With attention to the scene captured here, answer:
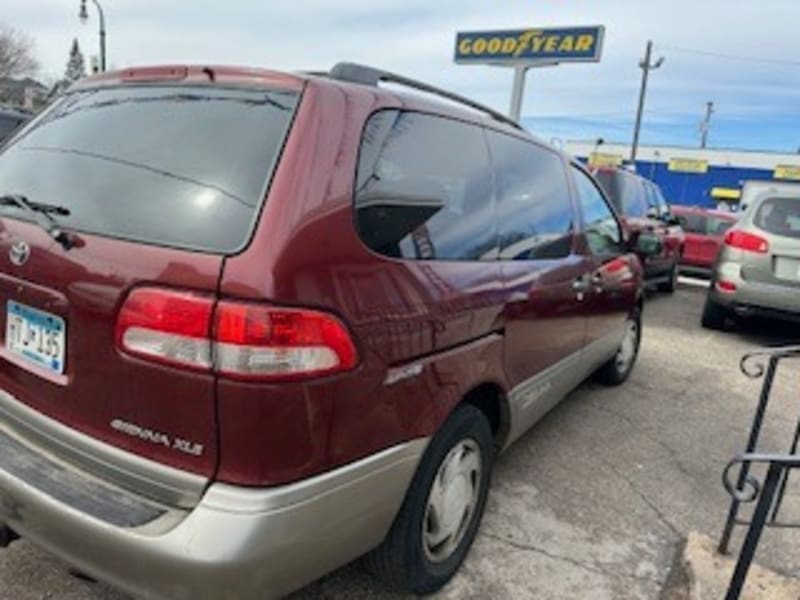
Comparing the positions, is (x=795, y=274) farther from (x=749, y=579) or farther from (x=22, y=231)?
(x=22, y=231)

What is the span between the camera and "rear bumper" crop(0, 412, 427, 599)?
5.86 feet

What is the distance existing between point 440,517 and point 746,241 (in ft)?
18.7

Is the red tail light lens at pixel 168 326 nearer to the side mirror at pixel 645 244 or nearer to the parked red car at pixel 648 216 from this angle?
the side mirror at pixel 645 244

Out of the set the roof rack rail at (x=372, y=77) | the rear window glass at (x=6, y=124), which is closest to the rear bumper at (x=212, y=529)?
the roof rack rail at (x=372, y=77)

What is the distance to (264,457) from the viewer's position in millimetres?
1809

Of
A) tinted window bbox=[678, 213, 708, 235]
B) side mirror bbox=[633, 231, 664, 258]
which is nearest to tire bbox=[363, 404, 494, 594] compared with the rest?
side mirror bbox=[633, 231, 664, 258]

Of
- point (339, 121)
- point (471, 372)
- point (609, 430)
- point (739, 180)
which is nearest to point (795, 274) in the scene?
point (609, 430)

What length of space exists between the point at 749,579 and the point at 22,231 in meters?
2.93

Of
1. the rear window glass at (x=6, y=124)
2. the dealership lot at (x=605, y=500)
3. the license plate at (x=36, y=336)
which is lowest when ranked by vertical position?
the dealership lot at (x=605, y=500)

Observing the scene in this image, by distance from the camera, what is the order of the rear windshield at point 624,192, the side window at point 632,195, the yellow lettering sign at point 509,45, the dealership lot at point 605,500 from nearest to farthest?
1. the dealership lot at point 605,500
2. the rear windshield at point 624,192
3. the side window at point 632,195
4. the yellow lettering sign at point 509,45

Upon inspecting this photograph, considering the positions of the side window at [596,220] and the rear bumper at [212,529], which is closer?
the rear bumper at [212,529]

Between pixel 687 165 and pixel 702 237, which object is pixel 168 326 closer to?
pixel 702 237

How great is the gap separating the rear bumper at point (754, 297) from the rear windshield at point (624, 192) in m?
1.83

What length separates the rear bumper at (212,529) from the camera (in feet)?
5.86
